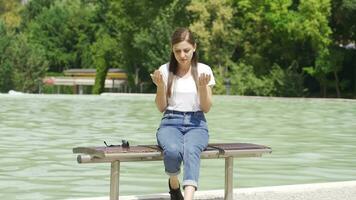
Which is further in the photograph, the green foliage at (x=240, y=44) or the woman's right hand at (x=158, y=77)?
the green foliage at (x=240, y=44)

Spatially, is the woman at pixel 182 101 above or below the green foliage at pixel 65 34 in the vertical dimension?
below

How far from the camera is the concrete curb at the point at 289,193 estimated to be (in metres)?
6.21

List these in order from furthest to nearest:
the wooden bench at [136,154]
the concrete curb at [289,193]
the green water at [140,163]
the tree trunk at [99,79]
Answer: the tree trunk at [99,79] < the green water at [140,163] < the concrete curb at [289,193] < the wooden bench at [136,154]

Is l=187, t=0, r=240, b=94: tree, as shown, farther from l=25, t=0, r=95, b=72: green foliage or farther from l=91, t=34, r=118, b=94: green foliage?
l=25, t=0, r=95, b=72: green foliage

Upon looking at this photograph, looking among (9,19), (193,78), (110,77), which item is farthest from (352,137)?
(9,19)

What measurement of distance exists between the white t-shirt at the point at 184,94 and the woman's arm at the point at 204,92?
74 mm

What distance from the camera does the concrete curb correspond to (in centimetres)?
621

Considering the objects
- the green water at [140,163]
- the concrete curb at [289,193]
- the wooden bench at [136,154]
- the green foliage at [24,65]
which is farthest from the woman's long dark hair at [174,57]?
the green foliage at [24,65]

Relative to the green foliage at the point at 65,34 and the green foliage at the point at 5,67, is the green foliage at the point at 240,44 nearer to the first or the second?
the green foliage at the point at 5,67

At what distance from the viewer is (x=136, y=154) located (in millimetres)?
5223

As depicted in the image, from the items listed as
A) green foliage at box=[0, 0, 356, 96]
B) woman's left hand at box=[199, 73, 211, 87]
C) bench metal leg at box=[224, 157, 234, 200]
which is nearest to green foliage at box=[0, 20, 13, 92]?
green foliage at box=[0, 0, 356, 96]

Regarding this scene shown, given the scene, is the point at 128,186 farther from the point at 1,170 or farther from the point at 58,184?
the point at 1,170

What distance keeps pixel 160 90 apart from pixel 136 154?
27.1 inches

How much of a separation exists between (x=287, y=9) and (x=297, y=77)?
13.0 feet
